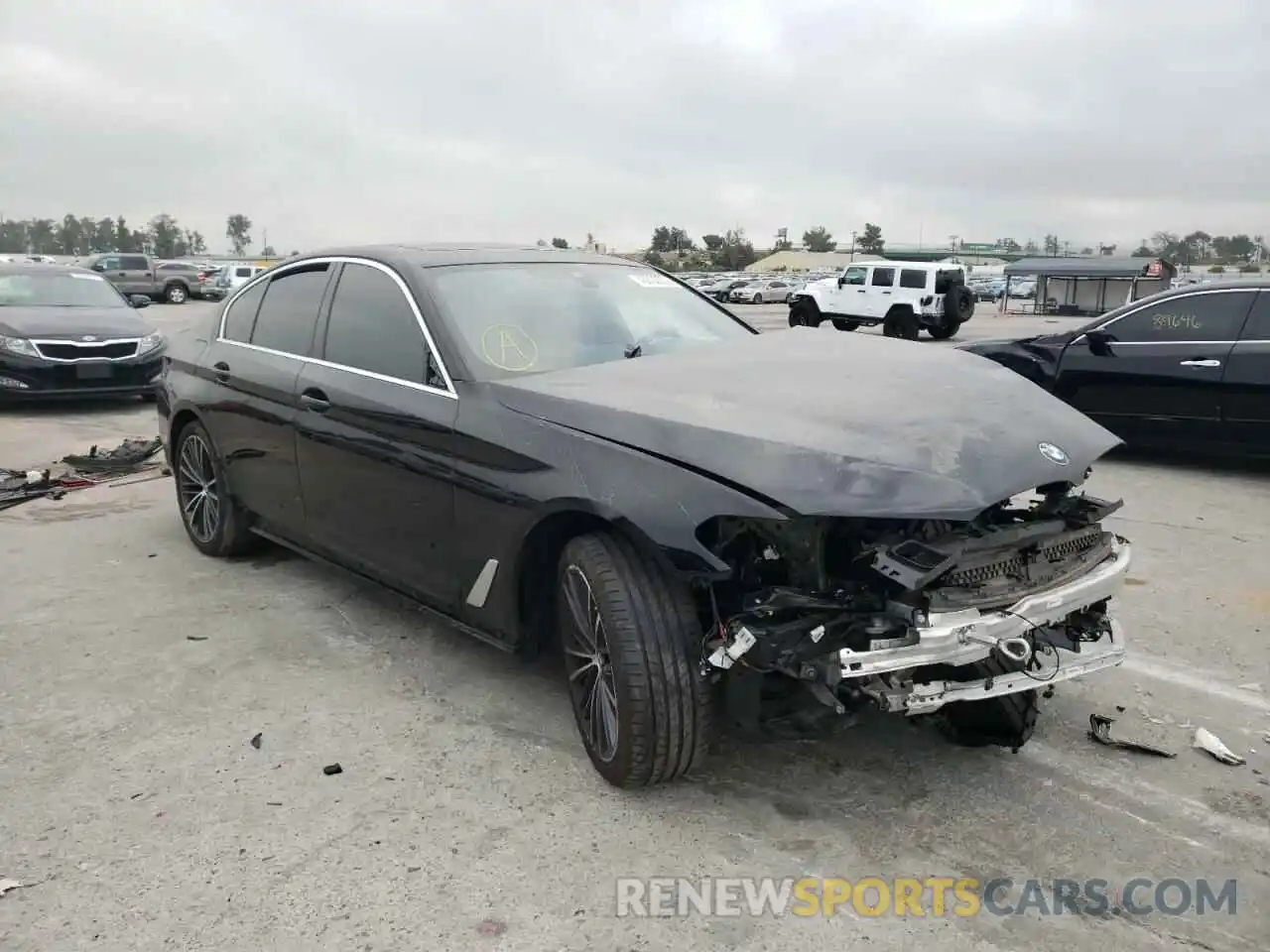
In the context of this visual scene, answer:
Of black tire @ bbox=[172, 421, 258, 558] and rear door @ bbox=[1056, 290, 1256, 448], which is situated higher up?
rear door @ bbox=[1056, 290, 1256, 448]

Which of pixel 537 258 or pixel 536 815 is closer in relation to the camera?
pixel 536 815

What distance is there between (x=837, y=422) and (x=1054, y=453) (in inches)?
25.8

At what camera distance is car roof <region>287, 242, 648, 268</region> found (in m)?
4.09

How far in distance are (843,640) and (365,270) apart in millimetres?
2638

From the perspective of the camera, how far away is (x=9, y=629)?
4438mm

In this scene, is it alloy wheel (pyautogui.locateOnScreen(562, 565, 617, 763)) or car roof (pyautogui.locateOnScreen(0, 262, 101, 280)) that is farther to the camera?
car roof (pyautogui.locateOnScreen(0, 262, 101, 280))

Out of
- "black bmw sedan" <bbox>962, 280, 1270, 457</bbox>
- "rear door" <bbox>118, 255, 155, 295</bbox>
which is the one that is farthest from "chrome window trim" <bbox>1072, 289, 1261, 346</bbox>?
"rear door" <bbox>118, 255, 155, 295</bbox>

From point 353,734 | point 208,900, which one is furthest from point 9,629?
point 208,900

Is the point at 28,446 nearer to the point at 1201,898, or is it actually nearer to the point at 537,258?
the point at 537,258

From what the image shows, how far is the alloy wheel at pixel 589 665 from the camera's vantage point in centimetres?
301

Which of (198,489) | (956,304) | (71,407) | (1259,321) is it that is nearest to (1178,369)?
(1259,321)

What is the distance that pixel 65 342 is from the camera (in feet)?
33.3

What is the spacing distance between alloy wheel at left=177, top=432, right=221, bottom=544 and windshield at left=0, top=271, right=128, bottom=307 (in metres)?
6.81

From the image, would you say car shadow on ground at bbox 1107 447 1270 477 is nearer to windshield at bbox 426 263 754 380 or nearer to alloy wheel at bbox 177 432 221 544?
windshield at bbox 426 263 754 380
